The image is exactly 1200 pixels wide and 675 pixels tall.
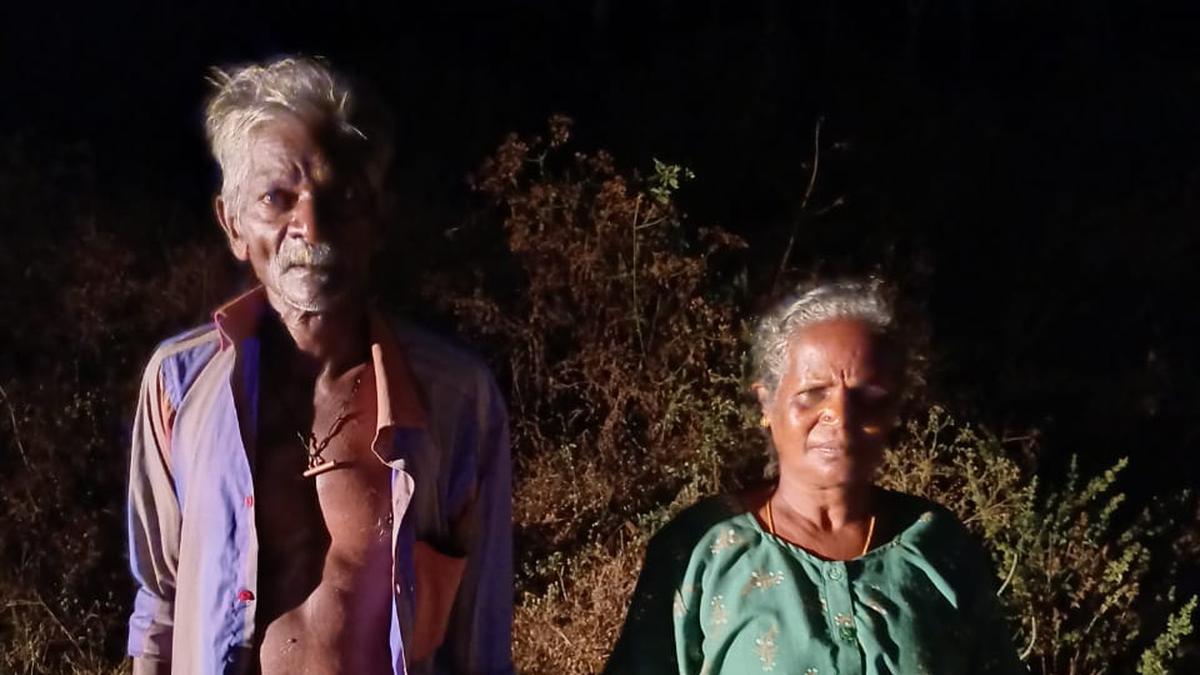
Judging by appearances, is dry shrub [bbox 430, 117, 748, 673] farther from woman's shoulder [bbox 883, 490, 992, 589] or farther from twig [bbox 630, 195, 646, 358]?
woman's shoulder [bbox 883, 490, 992, 589]

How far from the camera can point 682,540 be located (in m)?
2.53

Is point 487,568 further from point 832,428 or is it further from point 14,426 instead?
point 14,426

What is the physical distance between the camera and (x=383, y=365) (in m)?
2.23

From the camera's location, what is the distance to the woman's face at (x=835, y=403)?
94.3 inches

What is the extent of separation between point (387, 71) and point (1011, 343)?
348cm

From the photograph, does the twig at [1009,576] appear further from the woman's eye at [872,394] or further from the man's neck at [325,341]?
the man's neck at [325,341]

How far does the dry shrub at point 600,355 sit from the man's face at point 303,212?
2.88 meters

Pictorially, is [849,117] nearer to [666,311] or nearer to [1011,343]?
[1011,343]

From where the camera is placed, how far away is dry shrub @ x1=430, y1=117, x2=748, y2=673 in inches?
199

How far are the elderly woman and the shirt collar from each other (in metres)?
0.59

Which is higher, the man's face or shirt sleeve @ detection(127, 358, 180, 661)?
the man's face

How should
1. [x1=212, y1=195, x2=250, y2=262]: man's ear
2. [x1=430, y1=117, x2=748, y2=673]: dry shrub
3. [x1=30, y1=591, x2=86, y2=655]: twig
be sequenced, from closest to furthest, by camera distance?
→ [x1=212, y1=195, x2=250, y2=262]: man's ear
[x1=30, y1=591, x2=86, y2=655]: twig
[x1=430, y1=117, x2=748, y2=673]: dry shrub

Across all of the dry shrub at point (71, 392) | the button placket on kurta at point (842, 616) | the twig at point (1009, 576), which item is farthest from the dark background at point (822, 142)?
the button placket on kurta at point (842, 616)

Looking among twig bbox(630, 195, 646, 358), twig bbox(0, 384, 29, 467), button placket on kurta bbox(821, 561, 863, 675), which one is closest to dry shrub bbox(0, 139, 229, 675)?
twig bbox(0, 384, 29, 467)
